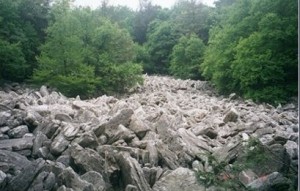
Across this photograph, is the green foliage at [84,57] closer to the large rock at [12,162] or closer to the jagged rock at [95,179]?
the large rock at [12,162]

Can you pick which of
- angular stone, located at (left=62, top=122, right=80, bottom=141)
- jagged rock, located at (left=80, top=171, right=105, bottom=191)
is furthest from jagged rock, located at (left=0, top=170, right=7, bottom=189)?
angular stone, located at (left=62, top=122, right=80, bottom=141)

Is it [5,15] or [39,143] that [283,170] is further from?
[5,15]

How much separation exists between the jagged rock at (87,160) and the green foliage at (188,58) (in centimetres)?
2690

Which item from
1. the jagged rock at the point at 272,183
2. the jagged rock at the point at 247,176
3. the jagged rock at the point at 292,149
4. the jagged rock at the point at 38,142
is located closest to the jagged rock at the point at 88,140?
the jagged rock at the point at 38,142

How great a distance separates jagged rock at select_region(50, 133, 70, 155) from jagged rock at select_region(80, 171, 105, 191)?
1.66 meters

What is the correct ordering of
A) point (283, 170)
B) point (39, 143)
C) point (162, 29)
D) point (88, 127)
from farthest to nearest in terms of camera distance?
point (162, 29), point (88, 127), point (39, 143), point (283, 170)

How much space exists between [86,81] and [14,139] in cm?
1238

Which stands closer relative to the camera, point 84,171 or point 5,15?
point 84,171

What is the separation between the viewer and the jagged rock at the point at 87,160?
7363 mm

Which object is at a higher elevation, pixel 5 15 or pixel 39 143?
pixel 5 15

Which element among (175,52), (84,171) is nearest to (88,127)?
(84,171)

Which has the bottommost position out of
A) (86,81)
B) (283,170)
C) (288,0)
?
(86,81)

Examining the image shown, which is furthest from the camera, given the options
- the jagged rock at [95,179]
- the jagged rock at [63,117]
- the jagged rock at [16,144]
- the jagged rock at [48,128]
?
the jagged rock at [63,117]

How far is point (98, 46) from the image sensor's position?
25312mm
